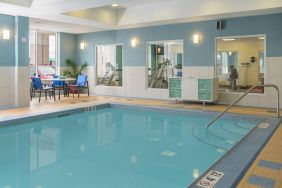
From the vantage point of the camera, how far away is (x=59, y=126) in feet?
22.2

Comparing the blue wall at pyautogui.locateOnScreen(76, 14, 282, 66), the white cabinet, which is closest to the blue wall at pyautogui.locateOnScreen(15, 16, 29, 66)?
the blue wall at pyautogui.locateOnScreen(76, 14, 282, 66)

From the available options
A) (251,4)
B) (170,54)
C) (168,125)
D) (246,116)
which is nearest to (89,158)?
(168,125)

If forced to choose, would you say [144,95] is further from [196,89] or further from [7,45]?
[7,45]

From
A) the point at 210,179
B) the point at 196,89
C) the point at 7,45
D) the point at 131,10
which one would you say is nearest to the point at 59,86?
the point at 7,45

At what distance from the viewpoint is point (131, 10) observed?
31.4ft

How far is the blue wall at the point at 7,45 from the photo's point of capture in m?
8.04

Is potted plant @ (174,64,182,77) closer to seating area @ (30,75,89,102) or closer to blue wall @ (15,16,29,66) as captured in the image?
seating area @ (30,75,89,102)

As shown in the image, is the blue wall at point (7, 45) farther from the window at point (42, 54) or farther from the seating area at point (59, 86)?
the window at point (42, 54)

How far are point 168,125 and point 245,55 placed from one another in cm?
586

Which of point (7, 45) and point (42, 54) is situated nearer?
point (7, 45)

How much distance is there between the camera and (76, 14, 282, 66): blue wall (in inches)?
317

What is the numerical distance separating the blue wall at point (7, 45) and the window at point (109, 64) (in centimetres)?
436

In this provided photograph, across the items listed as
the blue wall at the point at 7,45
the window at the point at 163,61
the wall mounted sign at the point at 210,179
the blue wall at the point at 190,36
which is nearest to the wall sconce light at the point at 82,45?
the blue wall at the point at 190,36

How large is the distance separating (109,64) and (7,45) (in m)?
4.66
